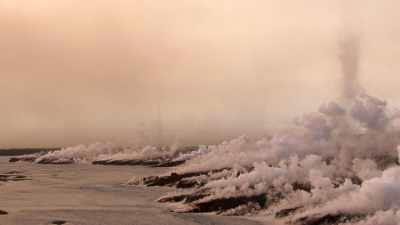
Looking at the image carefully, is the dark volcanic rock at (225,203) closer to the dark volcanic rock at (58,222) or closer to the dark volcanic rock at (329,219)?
the dark volcanic rock at (329,219)

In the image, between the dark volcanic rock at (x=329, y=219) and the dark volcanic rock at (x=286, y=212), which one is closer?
the dark volcanic rock at (x=329, y=219)

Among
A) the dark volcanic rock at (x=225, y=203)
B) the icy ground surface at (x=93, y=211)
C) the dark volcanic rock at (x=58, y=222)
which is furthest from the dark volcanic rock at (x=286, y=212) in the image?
the dark volcanic rock at (x=58, y=222)

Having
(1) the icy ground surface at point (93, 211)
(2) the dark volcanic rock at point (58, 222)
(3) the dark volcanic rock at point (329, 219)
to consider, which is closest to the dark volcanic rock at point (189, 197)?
(1) the icy ground surface at point (93, 211)

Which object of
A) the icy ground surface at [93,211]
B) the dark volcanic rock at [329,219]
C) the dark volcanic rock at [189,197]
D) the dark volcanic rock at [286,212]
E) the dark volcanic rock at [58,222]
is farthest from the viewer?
the dark volcanic rock at [189,197]

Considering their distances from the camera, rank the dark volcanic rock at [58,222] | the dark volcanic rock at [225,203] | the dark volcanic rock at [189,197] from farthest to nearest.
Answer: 1. the dark volcanic rock at [189,197]
2. the dark volcanic rock at [225,203]
3. the dark volcanic rock at [58,222]

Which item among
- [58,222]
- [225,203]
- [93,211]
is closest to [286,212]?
[225,203]

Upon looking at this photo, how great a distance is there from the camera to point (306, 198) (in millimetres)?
138000

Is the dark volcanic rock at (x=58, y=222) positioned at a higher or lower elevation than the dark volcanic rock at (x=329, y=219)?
higher

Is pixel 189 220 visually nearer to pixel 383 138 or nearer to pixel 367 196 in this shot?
pixel 367 196

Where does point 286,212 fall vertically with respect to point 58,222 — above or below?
below

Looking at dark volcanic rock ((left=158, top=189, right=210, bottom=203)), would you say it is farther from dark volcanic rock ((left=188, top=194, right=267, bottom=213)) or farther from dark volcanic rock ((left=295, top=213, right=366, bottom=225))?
dark volcanic rock ((left=295, top=213, right=366, bottom=225))

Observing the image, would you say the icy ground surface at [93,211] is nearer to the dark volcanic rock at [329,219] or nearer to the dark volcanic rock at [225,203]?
the dark volcanic rock at [225,203]

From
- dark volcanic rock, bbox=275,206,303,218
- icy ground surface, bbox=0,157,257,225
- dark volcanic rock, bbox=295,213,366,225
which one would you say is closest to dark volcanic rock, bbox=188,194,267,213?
icy ground surface, bbox=0,157,257,225

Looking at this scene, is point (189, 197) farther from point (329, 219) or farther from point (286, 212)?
point (329, 219)
